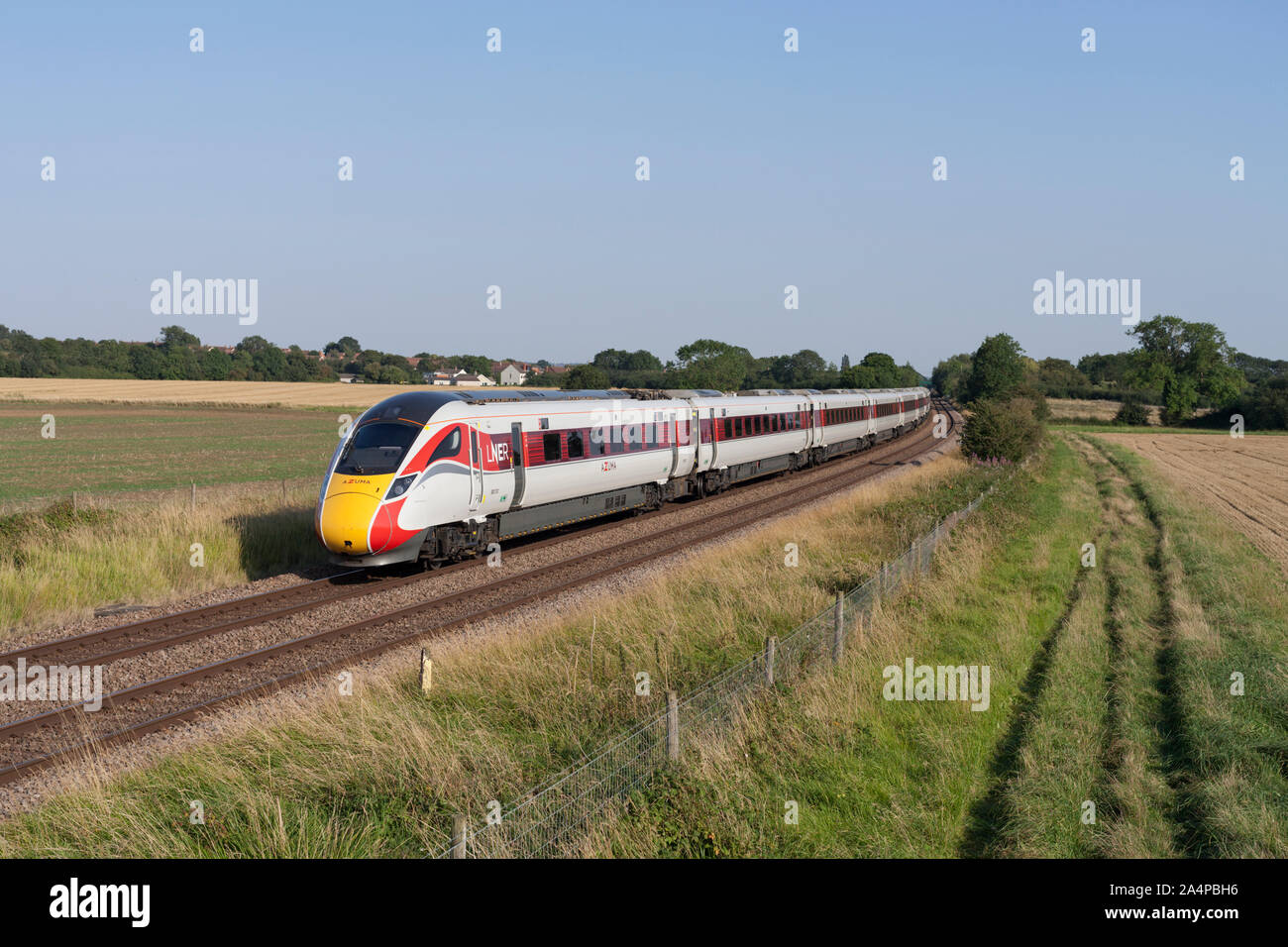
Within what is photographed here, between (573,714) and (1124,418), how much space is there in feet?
316

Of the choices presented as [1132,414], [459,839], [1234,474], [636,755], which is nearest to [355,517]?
[636,755]

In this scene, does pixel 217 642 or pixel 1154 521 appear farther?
pixel 1154 521

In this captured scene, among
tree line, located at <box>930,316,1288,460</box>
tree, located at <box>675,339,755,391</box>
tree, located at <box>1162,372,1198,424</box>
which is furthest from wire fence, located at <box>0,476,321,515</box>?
tree, located at <box>1162,372,1198,424</box>

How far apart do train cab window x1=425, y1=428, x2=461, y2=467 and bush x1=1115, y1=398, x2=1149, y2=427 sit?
90469mm

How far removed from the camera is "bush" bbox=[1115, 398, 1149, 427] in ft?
296

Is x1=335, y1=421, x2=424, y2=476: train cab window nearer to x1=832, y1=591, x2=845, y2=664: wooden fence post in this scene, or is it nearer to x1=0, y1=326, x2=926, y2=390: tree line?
x1=832, y1=591, x2=845, y2=664: wooden fence post

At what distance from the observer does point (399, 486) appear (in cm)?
1484

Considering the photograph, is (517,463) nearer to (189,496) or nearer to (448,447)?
(448,447)

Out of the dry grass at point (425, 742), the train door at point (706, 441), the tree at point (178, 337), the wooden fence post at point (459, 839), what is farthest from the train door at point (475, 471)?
the tree at point (178, 337)

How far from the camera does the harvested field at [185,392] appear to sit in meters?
86.2
